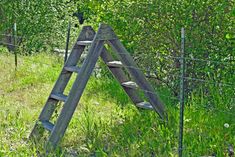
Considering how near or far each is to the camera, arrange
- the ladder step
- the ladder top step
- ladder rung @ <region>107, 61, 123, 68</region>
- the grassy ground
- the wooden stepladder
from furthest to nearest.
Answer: ladder rung @ <region>107, 61, 123, 68</region>, the ladder top step, the ladder step, the wooden stepladder, the grassy ground

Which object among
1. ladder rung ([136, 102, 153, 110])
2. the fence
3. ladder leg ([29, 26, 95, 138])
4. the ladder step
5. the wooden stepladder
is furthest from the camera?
ladder rung ([136, 102, 153, 110])

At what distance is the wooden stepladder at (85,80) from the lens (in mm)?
5070

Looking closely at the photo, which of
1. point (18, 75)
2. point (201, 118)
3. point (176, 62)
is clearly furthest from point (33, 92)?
point (201, 118)

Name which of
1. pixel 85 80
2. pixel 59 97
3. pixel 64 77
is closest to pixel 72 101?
pixel 85 80

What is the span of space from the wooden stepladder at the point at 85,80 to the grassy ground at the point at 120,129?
0.22 m

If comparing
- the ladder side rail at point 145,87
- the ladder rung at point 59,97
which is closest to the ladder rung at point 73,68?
the ladder rung at point 59,97

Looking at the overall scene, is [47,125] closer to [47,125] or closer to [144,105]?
[47,125]

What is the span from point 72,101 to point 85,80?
11.2 inches

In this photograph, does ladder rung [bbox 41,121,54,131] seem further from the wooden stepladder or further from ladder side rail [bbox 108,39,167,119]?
ladder side rail [bbox 108,39,167,119]

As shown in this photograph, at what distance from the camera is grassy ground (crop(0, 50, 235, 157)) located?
4926mm

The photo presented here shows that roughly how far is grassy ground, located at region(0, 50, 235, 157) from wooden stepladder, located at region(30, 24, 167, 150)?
0.22m

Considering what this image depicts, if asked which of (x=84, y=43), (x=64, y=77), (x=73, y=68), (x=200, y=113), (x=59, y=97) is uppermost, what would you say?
(x=84, y=43)

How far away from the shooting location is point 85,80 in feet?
16.9

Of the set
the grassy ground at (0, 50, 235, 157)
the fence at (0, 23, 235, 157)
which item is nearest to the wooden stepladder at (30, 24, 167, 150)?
the grassy ground at (0, 50, 235, 157)
